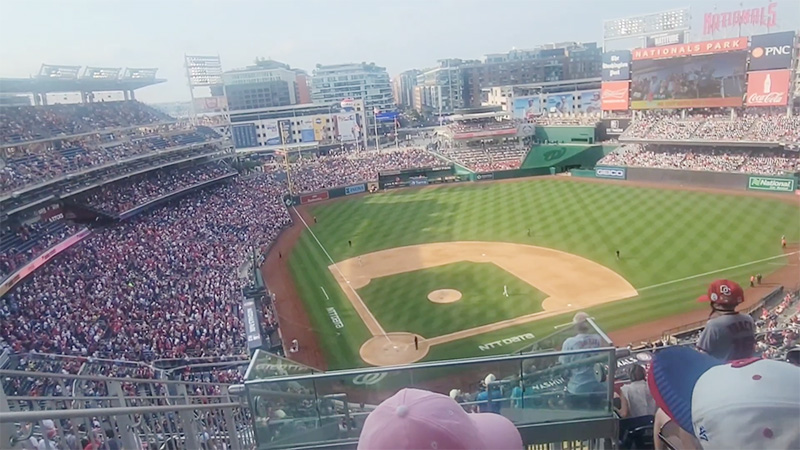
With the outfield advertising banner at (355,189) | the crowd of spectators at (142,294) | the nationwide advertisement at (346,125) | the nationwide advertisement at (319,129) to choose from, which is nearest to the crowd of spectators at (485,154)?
the outfield advertising banner at (355,189)

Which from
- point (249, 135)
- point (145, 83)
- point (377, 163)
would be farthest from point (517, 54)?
point (145, 83)

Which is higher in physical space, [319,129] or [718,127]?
[319,129]

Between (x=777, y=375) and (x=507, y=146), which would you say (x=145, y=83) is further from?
(x=777, y=375)

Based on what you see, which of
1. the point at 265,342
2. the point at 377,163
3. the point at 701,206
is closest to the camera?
the point at 265,342

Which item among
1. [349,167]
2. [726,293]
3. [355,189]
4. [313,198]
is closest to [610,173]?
[355,189]

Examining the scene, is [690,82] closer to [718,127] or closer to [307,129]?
[718,127]

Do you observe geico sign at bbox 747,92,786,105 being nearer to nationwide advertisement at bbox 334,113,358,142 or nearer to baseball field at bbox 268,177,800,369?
baseball field at bbox 268,177,800,369

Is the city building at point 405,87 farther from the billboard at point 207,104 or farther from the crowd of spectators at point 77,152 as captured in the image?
the crowd of spectators at point 77,152
